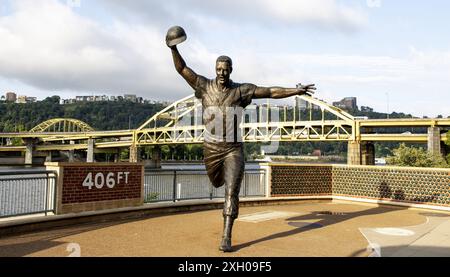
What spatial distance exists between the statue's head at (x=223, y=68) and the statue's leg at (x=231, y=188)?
1.22 meters

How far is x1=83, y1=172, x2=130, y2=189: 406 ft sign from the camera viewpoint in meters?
8.85

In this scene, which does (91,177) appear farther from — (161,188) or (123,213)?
(161,188)

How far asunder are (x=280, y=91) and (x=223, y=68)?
42.4 inches

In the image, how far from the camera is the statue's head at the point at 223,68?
633 centimetres

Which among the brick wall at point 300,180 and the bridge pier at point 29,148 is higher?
the bridge pier at point 29,148

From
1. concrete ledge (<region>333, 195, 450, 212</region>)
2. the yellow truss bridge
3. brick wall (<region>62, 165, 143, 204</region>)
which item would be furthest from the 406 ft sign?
the yellow truss bridge

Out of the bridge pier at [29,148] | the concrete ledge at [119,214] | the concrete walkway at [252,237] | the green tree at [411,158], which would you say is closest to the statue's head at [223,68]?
the concrete walkway at [252,237]

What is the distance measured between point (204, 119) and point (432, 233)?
5577 millimetres

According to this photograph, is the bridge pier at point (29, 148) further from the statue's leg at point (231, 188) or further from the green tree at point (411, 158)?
the statue's leg at point (231, 188)

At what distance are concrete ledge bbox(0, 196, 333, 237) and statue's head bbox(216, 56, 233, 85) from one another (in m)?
4.59

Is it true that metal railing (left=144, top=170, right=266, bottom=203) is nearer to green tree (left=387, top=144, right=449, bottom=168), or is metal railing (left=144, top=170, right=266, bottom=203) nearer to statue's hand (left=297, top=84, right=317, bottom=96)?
statue's hand (left=297, top=84, right=317, bottom=96)
